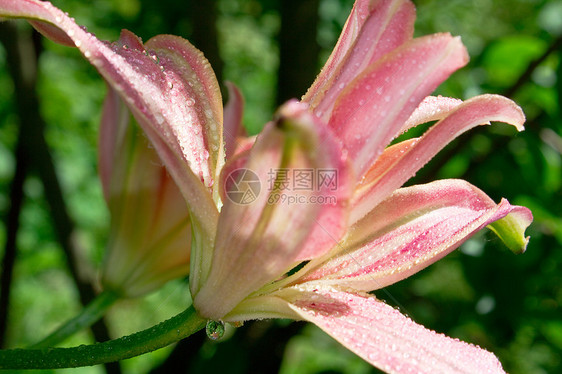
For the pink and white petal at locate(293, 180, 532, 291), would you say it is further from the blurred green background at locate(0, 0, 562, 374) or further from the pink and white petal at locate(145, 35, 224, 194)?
the blurred green background at locate(0, 0, 562, 374)

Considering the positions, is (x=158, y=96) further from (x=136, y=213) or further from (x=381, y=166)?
(x=136, y=213)

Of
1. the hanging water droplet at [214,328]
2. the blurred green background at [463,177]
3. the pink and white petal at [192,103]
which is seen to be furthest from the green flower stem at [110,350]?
the blurred green background at [463,177]

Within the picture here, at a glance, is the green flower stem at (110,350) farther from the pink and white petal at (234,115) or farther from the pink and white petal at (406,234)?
the pink and white petal at (234,115)

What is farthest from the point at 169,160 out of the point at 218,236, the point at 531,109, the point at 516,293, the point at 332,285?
the point at 531,109

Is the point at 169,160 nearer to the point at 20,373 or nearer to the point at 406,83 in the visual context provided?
the point at 406,83

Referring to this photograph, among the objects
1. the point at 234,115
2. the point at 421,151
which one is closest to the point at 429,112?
the point at 421,151

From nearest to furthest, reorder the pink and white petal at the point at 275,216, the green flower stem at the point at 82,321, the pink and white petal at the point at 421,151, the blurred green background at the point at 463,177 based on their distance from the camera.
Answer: the pink and white petal at the point at 275,216 < the pink and white petal at the point at 421,151 < the green flower stem at the point at 82,321 < the blurred green background at the point at 463,177

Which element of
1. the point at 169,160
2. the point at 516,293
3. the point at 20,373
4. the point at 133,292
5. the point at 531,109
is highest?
the point at 169,160
